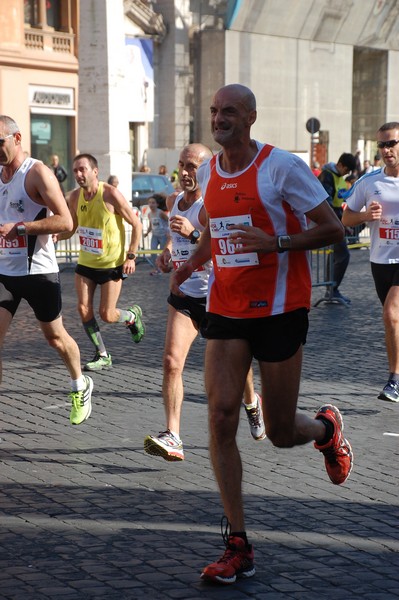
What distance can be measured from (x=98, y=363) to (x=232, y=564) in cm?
589

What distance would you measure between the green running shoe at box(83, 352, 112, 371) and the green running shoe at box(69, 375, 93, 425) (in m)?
2.41

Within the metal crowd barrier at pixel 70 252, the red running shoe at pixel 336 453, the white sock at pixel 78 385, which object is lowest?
the metal crowd barrier at pixel 70 252

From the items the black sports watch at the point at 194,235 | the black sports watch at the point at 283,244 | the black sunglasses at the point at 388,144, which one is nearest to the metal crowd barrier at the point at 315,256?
the black sunglasses at the point at 388,144

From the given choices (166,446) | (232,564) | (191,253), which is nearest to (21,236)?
(191,253)

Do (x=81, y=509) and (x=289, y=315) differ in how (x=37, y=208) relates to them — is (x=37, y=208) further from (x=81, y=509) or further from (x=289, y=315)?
(x=289, y=315)

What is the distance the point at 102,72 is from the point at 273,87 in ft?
80.0

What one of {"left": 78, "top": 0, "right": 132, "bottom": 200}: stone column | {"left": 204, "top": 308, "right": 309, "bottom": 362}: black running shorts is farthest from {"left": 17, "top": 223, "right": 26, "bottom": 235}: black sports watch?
{"left": 78, "top": 0, "right": 132, "bottom": 200}: stone column

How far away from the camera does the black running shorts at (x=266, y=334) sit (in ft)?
16.8

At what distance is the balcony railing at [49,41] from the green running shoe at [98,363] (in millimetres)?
27731

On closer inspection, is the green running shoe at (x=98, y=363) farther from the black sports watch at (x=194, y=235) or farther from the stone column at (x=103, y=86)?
the stone column at (x=103, y=86)

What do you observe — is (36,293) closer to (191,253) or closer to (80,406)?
(80,406)

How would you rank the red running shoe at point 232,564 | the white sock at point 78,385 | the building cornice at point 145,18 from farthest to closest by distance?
the building cornice at point 145,18
the white sock at point 78,385
the red running shoe at point 232,564

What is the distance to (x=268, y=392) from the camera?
5.17 metres

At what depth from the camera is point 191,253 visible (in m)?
7.29
